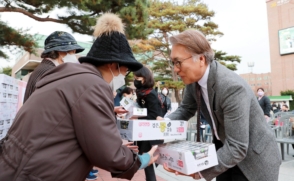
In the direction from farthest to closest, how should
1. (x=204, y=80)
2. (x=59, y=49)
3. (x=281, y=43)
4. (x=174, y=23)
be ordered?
(x=281, y=43) < (x=174, y=23) < (x=59, y=49) < (x=204, y=80)

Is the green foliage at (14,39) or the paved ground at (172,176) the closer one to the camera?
the paved ground at (172,176)

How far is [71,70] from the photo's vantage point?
41.7 inches

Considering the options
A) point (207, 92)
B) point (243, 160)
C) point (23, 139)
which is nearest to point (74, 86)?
point (23, 139)

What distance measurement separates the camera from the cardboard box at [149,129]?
135cm

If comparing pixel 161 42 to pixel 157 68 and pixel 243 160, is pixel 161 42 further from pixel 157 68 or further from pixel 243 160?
pixel 243 160

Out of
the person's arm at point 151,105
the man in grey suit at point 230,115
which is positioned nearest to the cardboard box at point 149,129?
the man in grey suit at point 230,115

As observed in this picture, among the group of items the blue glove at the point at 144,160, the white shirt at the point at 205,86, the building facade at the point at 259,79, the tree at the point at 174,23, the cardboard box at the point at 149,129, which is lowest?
the building facade at the point at 259,79

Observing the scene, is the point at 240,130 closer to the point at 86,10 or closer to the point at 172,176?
the point at 172,176

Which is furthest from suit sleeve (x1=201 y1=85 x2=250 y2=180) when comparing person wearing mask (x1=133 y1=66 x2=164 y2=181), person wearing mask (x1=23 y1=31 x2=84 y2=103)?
person wearing mask (x1=133 y1=66 x2=164 y2=181)

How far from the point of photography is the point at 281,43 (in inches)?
1610

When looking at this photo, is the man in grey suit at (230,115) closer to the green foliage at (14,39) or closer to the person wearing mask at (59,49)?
the person wearing mask at (59,49)

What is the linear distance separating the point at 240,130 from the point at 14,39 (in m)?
5.31

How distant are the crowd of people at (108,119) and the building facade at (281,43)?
144ft

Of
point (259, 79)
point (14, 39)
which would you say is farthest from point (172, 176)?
point (259, 79)
